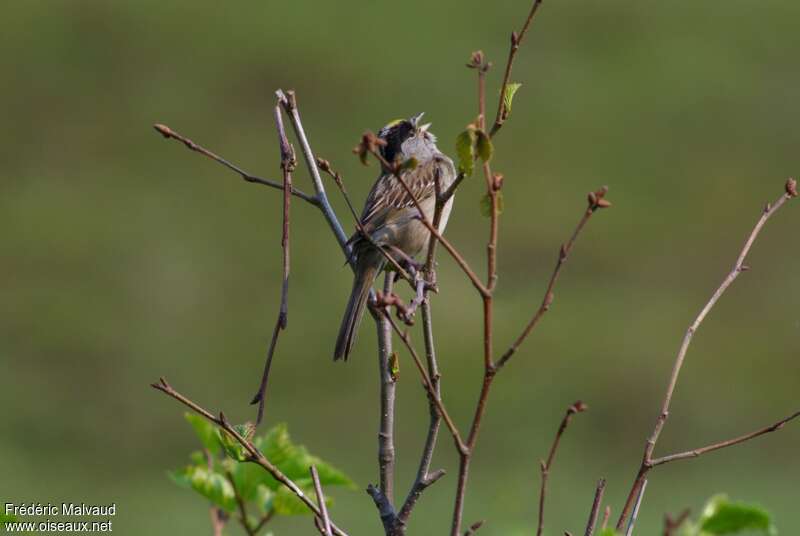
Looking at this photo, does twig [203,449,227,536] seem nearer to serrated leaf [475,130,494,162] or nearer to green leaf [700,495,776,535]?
serrated leaf [475,130,494,162]

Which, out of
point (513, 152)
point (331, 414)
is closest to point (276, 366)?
point (331, 414)

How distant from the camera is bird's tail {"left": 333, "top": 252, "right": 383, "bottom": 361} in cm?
413

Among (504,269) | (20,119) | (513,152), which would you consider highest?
(20,119)

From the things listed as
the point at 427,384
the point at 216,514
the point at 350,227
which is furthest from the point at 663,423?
the point at 350,227

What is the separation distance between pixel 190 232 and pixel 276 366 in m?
2.62

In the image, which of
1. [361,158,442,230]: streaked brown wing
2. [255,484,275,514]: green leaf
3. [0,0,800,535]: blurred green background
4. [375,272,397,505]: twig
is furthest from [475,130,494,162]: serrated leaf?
[0,0,800,535]: blurred green background

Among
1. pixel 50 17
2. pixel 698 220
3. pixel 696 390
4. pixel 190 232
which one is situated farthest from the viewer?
pixel 50 17

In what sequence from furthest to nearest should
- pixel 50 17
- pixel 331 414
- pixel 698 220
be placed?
pixel 50 17 → pixel 698 220 → pixel 331 414

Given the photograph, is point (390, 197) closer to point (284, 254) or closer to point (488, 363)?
point (284, 254)

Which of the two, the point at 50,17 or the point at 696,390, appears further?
the point at 50,17

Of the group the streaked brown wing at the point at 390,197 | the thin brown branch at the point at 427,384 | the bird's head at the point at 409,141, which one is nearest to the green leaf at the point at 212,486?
the thin brown branch at the point at 427,384

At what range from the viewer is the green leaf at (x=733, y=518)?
2.03 meters

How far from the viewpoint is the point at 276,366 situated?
14.9m

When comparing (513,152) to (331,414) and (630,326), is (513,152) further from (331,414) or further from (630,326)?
(331,414)
